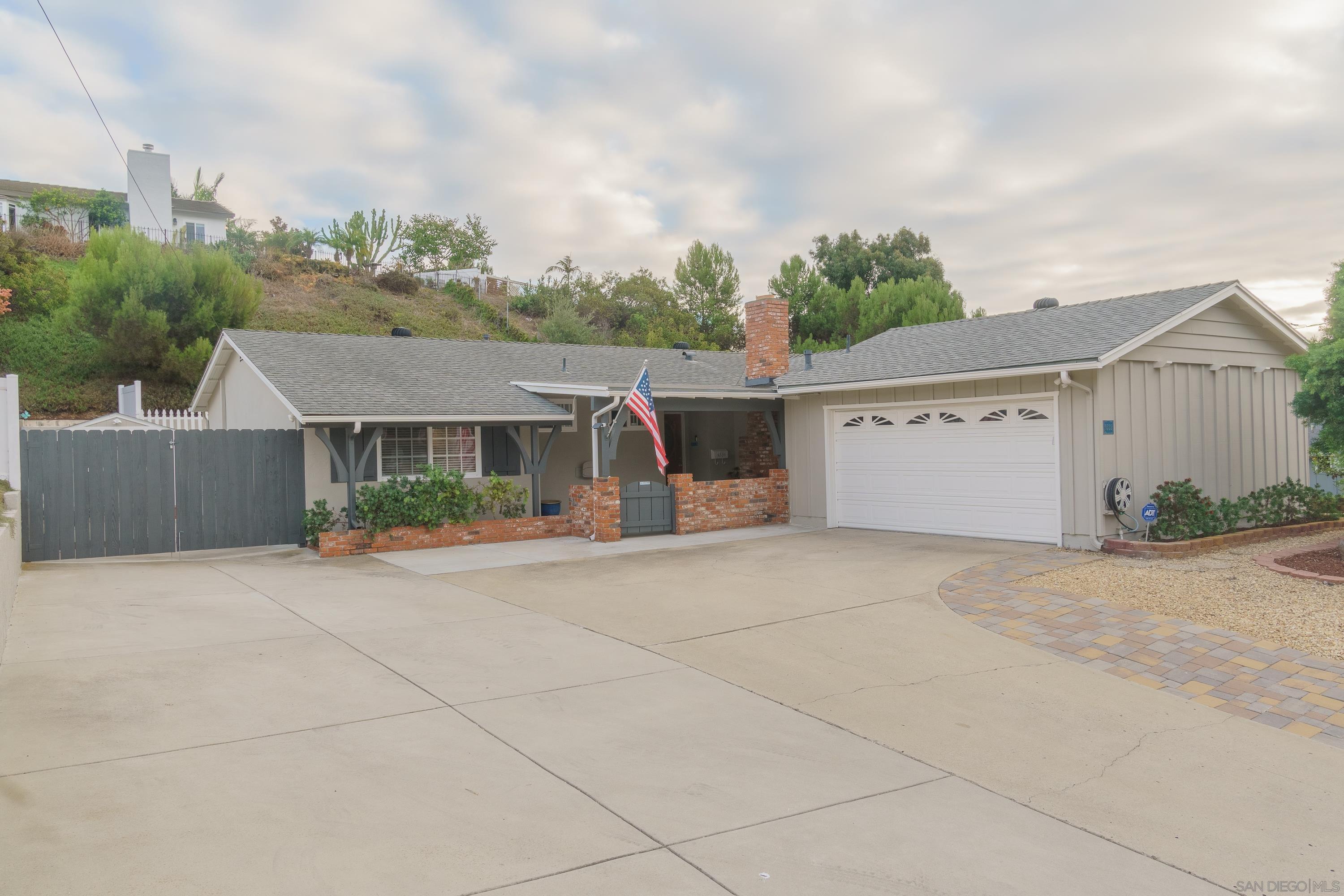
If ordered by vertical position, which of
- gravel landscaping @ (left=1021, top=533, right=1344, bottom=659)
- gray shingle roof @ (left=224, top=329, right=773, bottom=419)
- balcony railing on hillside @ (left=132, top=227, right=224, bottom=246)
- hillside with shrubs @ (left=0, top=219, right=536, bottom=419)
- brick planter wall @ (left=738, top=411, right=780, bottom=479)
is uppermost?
balcony railing on hillside @ (left=132, top=227, right=224, bottom=246)

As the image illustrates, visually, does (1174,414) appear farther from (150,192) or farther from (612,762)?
(150,192)

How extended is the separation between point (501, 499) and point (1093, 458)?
923cm

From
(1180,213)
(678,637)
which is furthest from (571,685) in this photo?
(1180,213)

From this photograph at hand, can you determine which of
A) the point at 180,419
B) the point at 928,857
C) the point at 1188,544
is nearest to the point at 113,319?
the point at 180,419

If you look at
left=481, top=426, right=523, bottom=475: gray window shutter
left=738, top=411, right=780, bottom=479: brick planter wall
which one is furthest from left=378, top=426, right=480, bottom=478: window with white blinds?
left=738, top=411, right=780, bottom=479: brick planter wall

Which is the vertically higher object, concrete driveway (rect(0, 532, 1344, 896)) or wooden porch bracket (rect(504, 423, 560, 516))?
wooden porch bracket (rect(504, 423, 560, 516))

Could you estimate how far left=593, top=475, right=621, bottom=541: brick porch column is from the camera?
13883mm

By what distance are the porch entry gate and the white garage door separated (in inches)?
371

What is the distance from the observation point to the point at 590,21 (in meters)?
12.4

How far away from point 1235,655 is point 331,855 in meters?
6.61

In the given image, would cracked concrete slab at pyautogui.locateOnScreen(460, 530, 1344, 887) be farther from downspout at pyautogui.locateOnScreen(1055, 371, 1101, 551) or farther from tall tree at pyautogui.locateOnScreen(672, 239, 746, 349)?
tall tree at pyautogui.locateOnScreen(672, 239, 746, 349)

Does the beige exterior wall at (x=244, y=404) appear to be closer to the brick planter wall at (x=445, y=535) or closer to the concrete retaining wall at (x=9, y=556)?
the brick planter wall at (x=445, y=535)

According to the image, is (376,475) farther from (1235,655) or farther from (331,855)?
(1235,655)

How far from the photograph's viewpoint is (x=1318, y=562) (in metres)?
9.47
